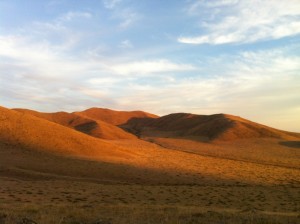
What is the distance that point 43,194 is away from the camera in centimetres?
1791

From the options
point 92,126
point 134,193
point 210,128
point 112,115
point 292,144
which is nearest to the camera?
point 134,193

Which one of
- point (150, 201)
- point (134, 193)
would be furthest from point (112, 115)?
point (150, 201)

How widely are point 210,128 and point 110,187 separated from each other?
229 ft

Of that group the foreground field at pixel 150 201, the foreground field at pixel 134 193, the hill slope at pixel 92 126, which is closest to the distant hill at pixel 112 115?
the hill slope at pixel 92 126

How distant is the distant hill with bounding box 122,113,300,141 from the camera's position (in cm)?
8006

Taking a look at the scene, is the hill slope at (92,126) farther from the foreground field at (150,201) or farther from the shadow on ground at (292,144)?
the foreground field at (150,201)

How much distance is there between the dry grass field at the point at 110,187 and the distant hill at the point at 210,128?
3294cm

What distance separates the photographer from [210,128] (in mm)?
90062

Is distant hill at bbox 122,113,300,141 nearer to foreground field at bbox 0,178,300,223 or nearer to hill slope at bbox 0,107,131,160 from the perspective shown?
hill slope at bbox 0,107,131,160

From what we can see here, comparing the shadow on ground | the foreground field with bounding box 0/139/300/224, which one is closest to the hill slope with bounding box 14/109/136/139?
the shadow on ground

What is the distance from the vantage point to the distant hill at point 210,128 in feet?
263

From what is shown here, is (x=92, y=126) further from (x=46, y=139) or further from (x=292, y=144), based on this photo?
(x=46, y=139)

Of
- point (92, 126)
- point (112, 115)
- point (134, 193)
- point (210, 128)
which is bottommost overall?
point (134, 193)

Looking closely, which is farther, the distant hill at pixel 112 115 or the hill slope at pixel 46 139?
the distant hill at pixel 112 115
